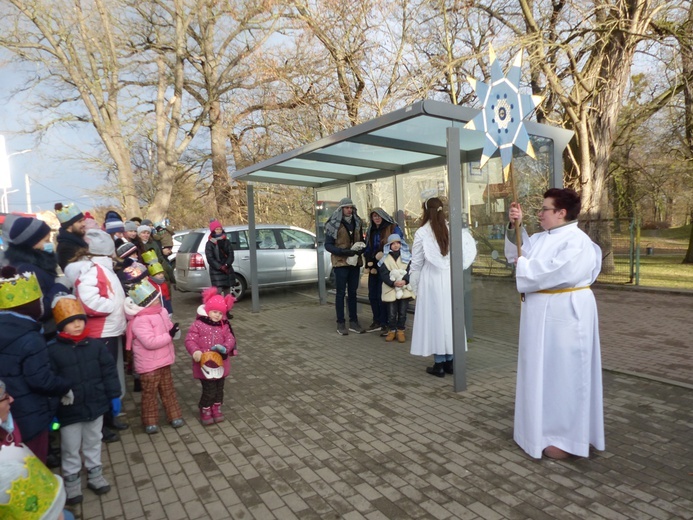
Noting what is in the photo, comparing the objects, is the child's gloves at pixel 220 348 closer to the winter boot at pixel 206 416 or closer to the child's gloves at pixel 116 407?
the winter boot at pixel 206 416

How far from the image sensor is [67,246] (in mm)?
4164

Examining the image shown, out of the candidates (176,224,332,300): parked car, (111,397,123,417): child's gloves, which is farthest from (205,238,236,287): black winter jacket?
(111,397,123,417): child's gloves

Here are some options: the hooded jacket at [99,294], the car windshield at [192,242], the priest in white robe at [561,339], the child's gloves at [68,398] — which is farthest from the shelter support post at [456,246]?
the car windshield at [192,242]

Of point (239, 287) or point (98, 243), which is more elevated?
point (98, 243)

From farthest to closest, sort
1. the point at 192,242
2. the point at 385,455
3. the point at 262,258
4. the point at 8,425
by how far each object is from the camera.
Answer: the point at 262,258
the point at 192,242
the point at 385,455
the point at 8,425

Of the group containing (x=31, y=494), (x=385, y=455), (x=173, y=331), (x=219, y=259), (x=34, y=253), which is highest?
(x=34, y=253)

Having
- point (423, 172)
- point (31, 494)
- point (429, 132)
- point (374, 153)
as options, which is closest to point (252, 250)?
point (374, 153)

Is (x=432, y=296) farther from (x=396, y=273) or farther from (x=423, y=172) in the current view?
(x=423, y=172)

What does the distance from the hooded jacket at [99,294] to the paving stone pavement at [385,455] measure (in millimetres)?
964

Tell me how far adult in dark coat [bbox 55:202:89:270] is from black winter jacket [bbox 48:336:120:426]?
1208 millimetres

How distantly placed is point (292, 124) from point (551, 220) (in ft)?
39.4

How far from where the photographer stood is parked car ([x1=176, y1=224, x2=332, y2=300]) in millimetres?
10422

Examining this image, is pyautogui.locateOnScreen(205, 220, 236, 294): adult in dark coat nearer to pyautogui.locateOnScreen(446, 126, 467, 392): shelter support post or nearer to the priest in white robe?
pyautogui.locateOnScreen(446, 126, 467, 392): shelter support post

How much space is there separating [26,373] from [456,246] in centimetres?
362
